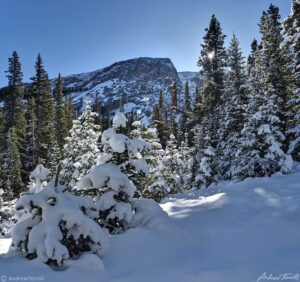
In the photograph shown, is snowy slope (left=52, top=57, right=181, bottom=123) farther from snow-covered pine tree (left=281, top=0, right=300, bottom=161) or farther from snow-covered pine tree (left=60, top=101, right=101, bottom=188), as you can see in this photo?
snow-covered pine tree (left=281, top=0, right=300, bottom=161)

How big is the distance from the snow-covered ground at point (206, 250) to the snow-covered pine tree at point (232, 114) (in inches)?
484

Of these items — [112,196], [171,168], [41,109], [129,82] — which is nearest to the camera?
[112,196]

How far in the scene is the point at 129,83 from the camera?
152m

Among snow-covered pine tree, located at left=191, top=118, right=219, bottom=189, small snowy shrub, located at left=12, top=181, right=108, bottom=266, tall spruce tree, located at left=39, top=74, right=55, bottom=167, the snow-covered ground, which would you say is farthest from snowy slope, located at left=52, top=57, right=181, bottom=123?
small snowy shrub, located at left=12, top=181, right=108, bottom=266

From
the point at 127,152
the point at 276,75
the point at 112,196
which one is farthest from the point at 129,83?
the point at 112,196

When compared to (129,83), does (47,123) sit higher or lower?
lower

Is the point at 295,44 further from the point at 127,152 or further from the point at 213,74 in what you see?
the point at 127,152

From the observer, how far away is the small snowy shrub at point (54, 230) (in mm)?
3539

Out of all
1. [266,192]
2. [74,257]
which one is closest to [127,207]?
[74,257]

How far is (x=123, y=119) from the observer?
6008 mm

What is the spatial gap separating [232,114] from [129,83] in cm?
14131

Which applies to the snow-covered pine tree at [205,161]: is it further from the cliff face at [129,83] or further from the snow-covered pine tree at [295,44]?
the cliff face at [129,83]

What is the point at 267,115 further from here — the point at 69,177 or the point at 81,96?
the point at 81,96

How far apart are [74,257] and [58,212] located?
0.85 m
